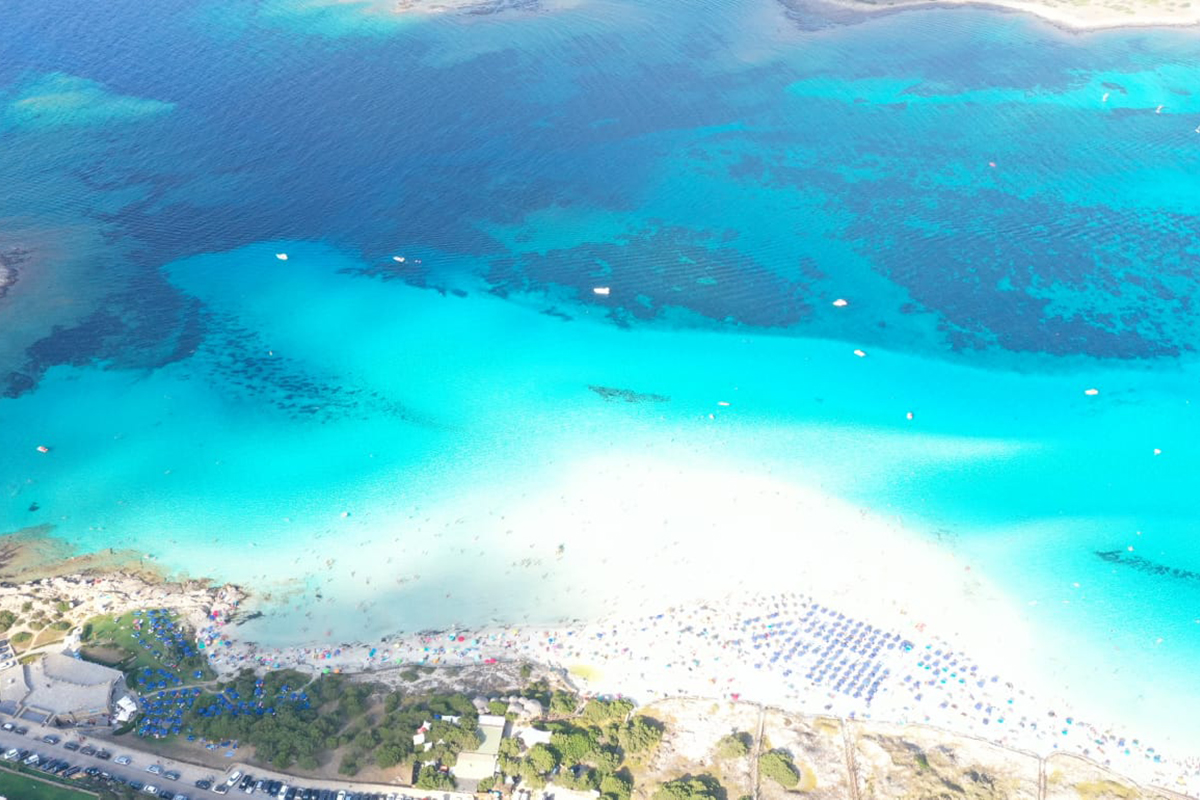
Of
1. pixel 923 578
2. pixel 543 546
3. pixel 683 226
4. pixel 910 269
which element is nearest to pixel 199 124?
pixel 683 226

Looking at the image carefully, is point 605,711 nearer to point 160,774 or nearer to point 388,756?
point 388,756

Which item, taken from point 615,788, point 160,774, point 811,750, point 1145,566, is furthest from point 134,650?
point 1145,566

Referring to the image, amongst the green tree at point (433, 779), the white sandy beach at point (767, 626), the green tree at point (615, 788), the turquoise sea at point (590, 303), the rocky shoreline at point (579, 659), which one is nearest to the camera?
the green tree at point (615, 788)

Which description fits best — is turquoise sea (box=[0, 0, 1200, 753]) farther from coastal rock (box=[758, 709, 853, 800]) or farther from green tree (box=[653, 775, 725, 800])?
green tree (box=[653, 775, 725, 800])

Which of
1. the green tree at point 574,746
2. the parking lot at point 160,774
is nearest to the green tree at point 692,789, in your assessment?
the green tree at point 574,746

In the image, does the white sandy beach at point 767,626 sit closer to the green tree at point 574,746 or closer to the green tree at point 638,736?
the green tree at point 638,736
